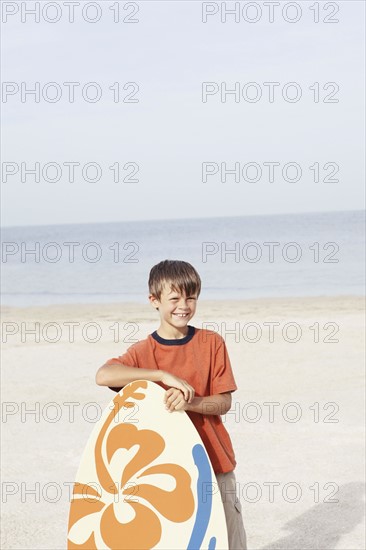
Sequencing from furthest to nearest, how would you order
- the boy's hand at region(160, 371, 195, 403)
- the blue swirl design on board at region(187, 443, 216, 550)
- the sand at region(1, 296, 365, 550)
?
the sand at region(1, 296, 365, 550) → the blue swirl design on board at region(187, 443, 216, 550) → the boy's hand at region(160, 371, 195, 403)

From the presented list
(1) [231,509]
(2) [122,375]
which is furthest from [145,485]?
(2) [122,375]

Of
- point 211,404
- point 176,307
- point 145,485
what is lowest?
point 145,485

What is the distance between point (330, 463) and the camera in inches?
231

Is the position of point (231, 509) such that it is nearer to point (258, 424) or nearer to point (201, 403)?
point (201, 403)

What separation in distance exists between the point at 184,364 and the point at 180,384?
0.13 m

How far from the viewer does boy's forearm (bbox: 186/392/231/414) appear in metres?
3.23

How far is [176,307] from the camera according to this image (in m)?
3.24

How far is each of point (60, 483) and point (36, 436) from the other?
1148mm

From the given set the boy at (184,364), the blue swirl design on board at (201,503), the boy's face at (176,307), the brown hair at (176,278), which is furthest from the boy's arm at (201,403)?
the brown hair at (176,278)

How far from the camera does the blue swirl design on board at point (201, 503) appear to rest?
129 inches

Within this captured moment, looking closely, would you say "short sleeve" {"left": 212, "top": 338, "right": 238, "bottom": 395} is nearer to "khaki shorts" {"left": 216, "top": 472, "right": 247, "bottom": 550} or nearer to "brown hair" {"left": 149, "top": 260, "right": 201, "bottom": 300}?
"brown hair" {"left": 149, "top": 260, "right": 201, "bottom": 300}

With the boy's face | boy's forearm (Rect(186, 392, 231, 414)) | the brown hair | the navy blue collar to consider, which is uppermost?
the brown hair

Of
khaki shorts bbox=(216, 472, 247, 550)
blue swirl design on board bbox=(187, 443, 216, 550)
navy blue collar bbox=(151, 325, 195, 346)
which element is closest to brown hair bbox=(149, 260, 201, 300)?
navy blue collar bbox=(151, 325, 195, 346)

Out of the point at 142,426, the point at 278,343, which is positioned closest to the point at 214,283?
the point at 278,343
